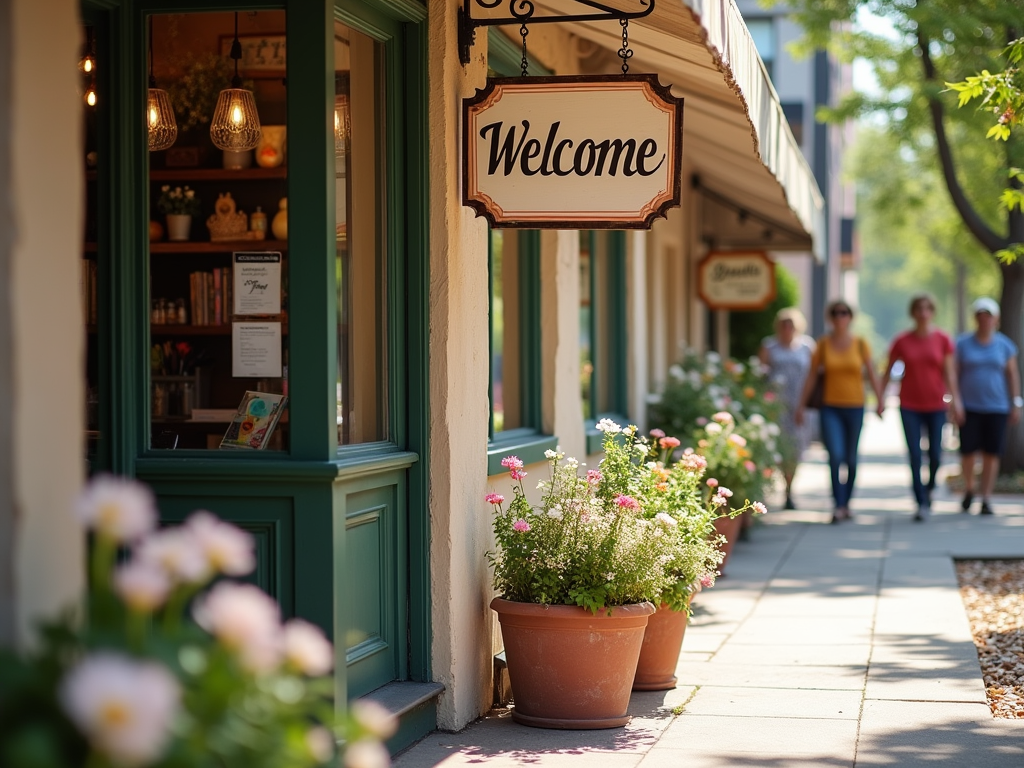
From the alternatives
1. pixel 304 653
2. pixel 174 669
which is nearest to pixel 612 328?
pixel 304 653

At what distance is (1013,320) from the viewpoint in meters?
15.5

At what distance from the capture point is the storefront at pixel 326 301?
4.54 m

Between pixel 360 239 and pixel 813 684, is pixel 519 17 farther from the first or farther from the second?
pixel 813 684

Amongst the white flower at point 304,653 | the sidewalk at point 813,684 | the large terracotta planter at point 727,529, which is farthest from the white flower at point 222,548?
the large terracotta planter at point 727,529

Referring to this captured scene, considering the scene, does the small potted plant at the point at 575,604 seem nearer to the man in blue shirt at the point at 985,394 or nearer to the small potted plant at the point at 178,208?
the small potted plant at the point at 178,208

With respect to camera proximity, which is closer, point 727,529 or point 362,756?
point 362,756

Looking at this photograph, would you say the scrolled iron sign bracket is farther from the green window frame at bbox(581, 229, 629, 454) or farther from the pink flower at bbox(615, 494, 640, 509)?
the green window frame at bbox(581, 229, 629, 454)

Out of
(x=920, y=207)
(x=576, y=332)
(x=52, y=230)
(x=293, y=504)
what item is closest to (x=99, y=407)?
(x=293, y=504)

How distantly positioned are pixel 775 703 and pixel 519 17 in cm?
294

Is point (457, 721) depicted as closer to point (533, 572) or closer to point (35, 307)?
point (533, 572)

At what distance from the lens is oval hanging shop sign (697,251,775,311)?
13.9 meters

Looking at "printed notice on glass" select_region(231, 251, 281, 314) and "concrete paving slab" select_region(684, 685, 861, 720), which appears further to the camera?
"concrete paving slab" select_region(684, 685, 861, 720)

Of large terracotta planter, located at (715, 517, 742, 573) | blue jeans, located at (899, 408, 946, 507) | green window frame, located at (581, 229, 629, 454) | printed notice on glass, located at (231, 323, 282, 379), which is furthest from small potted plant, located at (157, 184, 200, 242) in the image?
blue jeans, located at (899, 408, 946, 507)

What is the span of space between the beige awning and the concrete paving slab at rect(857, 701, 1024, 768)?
241 cm
